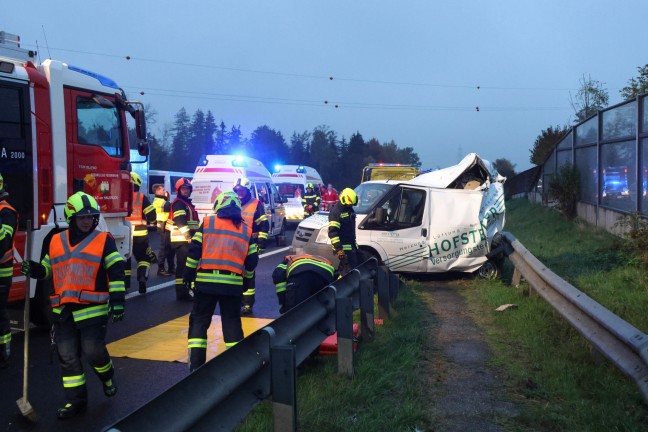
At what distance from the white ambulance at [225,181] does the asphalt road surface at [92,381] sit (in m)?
6.66

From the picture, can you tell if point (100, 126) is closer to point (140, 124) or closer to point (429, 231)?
point (140, 124)

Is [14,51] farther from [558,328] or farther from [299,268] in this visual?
[558,328]

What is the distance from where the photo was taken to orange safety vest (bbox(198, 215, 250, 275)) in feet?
17.5

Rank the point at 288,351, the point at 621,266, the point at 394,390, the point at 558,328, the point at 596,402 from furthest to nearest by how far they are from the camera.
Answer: the point at 621,266 < the point at 558,328 < the point at 394,390 < the point at 596,402 < the point at 288,351

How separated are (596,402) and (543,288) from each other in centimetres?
276

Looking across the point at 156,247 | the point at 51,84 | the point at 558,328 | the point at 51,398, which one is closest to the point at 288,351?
the point at 51,398

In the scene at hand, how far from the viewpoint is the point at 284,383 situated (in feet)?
11.5

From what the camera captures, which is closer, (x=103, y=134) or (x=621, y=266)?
(x=103, y=134)

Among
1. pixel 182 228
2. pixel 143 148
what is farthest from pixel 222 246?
pixel 143 148

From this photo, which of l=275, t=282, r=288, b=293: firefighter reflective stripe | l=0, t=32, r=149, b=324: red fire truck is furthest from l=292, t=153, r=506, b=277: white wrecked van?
l=275, t=282, r=288, b=293: firefighter reflective stripe

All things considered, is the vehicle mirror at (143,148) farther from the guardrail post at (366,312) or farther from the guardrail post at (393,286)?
the guardrail post at (366,312)

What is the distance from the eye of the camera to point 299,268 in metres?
5.67

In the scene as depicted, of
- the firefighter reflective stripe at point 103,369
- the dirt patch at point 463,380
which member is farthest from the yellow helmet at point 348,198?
the firefighter reflective stripe at point 103,369

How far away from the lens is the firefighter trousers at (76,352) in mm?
4668
